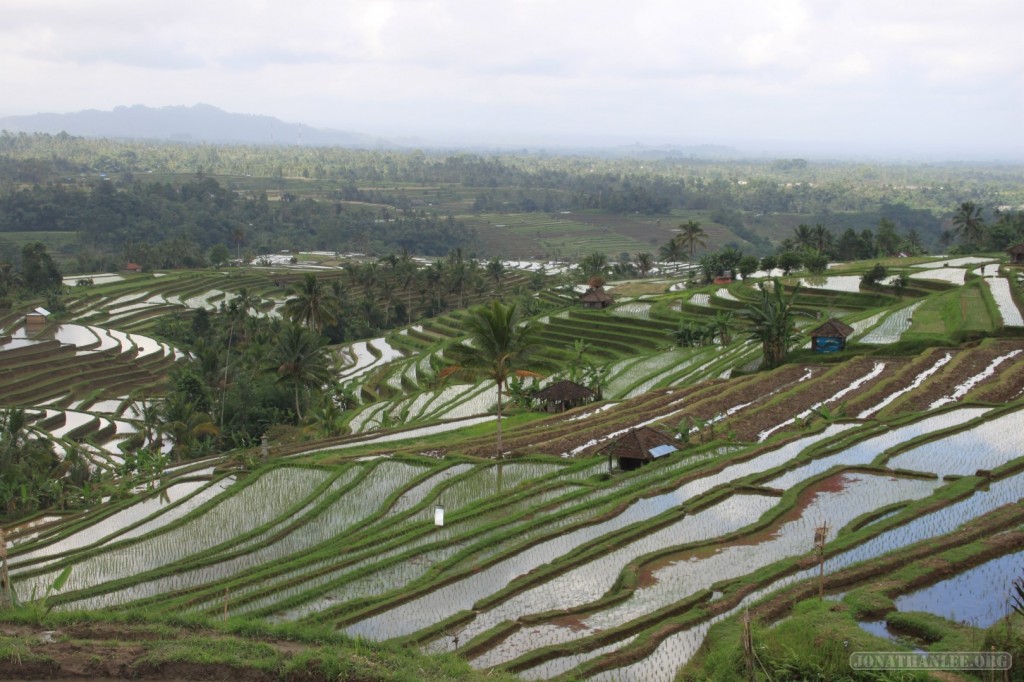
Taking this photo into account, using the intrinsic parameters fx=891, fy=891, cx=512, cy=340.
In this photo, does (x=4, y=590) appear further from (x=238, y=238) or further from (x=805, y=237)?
(x=238, y=238)

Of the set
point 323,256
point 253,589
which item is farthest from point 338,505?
point 323,256

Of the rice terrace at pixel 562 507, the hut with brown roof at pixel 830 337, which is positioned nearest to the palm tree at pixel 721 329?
the rice terrace at pixel 562 507

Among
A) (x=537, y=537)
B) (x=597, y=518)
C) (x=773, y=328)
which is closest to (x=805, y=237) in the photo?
(x=773, y=328)

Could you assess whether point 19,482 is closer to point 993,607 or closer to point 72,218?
point 993,607

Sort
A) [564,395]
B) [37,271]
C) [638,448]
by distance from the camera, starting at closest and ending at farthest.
Answer: [638,448], [564,395], [37,271]

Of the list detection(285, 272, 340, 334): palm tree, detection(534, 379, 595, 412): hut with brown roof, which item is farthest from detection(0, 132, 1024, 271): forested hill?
detection(534, 379, 595, 412): hut with brown roof

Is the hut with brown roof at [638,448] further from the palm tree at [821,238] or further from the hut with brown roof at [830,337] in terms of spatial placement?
the palm tree at [821,238]
